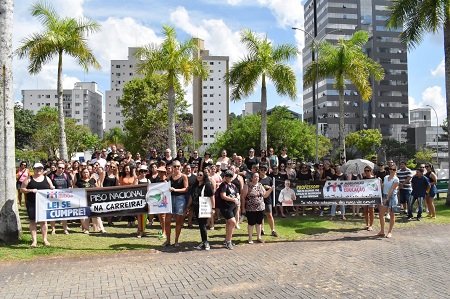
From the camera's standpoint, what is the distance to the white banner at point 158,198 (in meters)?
10.6

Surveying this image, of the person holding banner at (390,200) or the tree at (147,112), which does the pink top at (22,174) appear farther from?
the tree at (147,112)

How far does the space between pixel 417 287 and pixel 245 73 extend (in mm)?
16192

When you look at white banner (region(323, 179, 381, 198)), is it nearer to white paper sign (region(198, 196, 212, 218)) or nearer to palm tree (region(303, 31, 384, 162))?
white paper sign (region(198, 196, 212, 218))

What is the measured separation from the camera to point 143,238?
1120 cm

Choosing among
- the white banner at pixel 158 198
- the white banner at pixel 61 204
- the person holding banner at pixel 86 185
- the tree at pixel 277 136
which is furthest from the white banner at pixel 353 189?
the tree at pixel 277 136

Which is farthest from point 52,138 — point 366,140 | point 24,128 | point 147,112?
point 366,140

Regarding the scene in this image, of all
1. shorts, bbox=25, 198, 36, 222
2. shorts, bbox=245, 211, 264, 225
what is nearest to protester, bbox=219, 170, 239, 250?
shorts, bbox=245, 211, 264, 225

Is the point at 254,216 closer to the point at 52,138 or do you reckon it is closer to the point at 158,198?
the point at 158,198

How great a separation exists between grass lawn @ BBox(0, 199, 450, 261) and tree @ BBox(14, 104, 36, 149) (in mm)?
62683

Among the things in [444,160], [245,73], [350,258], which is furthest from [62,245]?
[444,160]

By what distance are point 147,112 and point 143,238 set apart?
3599 cm

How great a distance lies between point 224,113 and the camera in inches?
4350

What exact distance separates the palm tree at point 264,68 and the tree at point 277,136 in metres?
15.6

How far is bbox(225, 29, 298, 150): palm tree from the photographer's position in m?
21.6
